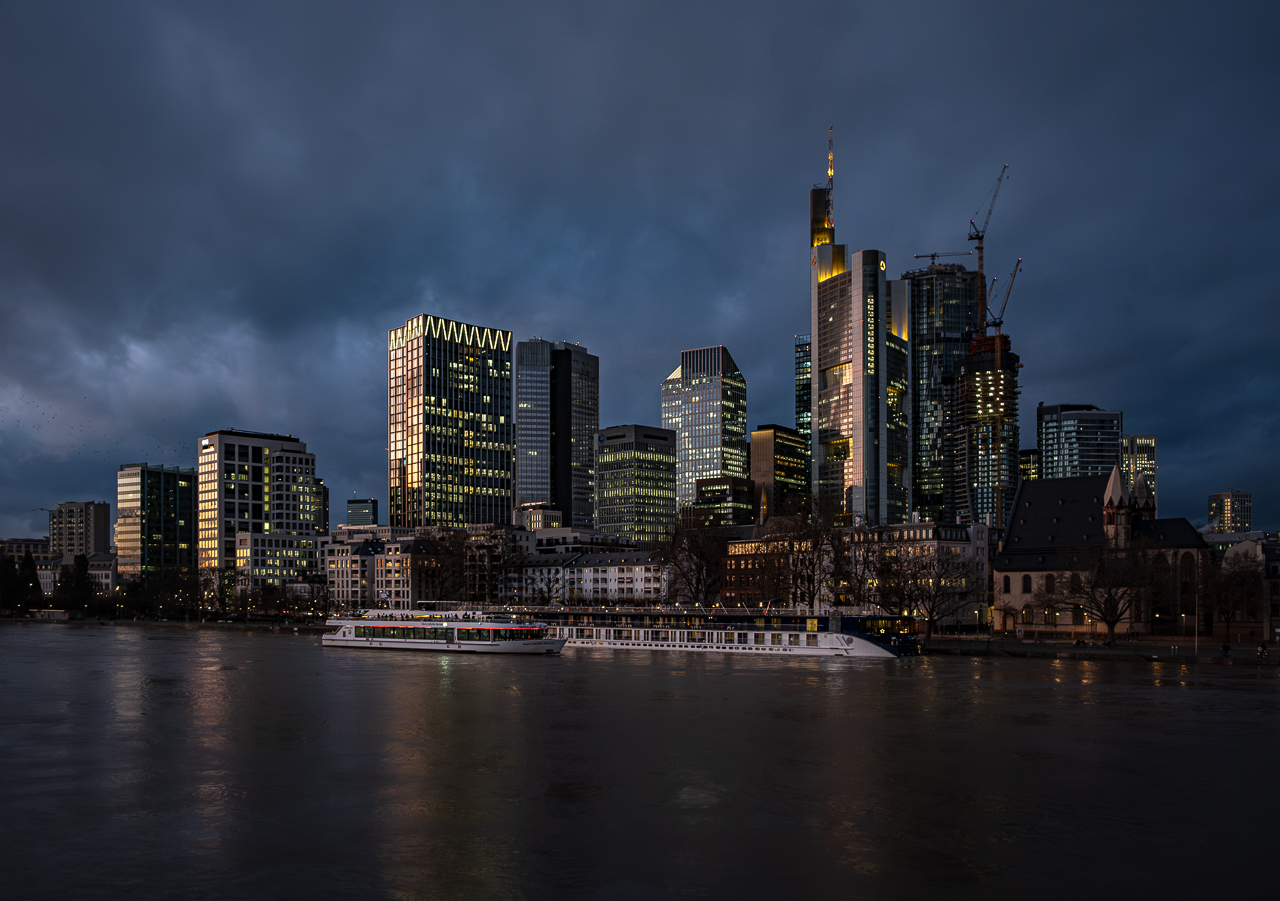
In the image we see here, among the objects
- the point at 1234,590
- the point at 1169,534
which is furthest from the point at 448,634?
the point at 1169,534

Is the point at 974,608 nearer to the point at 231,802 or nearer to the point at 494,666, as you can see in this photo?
the point at 494,666

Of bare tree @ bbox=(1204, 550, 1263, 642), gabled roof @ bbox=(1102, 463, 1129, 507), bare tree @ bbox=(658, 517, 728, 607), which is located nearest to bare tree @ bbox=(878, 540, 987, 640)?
gabled roof @ bbox=(1102, 463, 1129, 507)

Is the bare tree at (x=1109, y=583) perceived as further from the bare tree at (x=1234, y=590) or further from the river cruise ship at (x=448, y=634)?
the river cruise ship at (x=448, y=634)

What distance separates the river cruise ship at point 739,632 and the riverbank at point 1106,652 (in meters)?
6.90

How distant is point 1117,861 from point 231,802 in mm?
27832

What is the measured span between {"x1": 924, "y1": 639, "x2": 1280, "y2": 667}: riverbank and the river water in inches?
1143

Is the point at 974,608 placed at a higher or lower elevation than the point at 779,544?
lower

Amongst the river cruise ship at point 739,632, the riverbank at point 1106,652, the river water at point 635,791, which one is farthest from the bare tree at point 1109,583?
the river water at point 635,791

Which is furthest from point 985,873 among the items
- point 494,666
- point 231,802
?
point 494,666

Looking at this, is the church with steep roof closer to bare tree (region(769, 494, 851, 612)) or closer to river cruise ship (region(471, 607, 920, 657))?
bare tree (region(769, 494, 851, 612))

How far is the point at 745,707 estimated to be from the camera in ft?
212

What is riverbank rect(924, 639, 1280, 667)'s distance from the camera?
4056 inches

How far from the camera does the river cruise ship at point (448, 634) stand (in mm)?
120938

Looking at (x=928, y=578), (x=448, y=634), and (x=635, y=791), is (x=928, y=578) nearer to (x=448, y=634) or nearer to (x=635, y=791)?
(x=448, y=634)
